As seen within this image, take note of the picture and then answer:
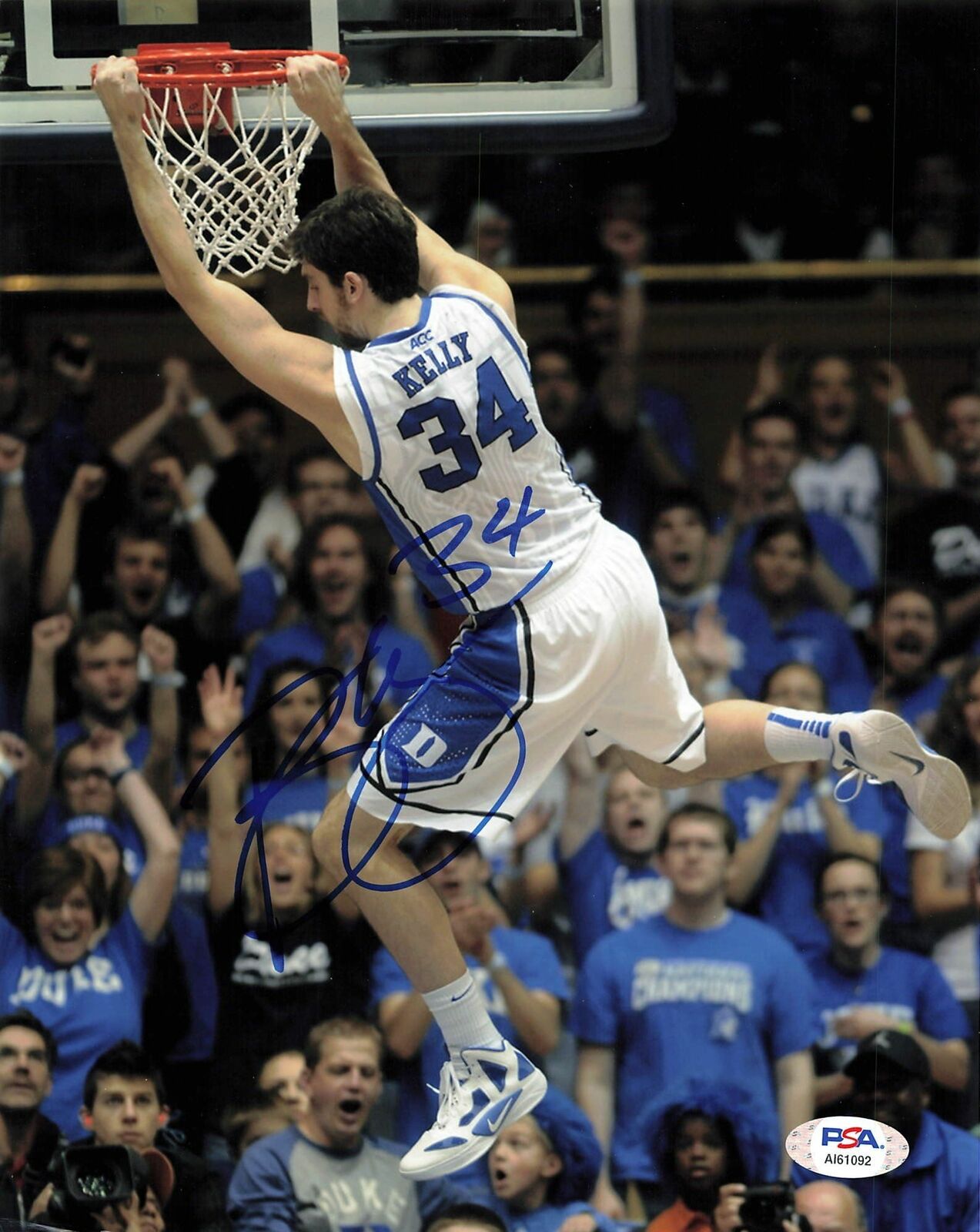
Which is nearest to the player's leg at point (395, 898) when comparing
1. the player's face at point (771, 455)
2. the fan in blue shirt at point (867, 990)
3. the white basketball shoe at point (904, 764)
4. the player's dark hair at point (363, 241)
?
the white basketball shoe at point (904, 764)

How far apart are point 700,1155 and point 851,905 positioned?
0.91 metres

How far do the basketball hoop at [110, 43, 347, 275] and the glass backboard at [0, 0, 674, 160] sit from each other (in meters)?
0.39

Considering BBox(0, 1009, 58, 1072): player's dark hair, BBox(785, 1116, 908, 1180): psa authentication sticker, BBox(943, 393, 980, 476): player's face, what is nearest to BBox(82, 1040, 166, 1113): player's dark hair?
BBox(0, 1009, 58, 1072): player's dark hair

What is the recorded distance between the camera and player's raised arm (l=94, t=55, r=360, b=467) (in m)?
3.71

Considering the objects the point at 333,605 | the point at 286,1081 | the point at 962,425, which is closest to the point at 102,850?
the point at 286,1081

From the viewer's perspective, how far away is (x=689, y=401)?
585 cm

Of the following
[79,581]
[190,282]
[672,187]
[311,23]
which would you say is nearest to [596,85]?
[311,23]

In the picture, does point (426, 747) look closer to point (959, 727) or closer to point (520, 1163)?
point (520, 1163)

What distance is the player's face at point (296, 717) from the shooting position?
5.85 m

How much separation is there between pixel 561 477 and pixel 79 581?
95.1 inches

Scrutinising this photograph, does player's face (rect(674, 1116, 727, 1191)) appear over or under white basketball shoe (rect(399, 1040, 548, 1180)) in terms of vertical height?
under

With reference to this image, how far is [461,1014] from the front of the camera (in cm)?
397

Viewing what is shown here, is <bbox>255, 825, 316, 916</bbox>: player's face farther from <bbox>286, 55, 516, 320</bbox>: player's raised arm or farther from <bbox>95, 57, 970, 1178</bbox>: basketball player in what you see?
<bbox>286, 55, 516, 320</bbox>: player's raised arm

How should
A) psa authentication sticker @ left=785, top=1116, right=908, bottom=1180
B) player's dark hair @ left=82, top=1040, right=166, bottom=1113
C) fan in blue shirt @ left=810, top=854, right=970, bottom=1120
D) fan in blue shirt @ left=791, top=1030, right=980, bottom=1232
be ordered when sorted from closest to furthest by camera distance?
psa authentication sticker @ left=785, top=1116, right=908, bottom=1180
fan in blue shirt @ left=791, top=1030, right=980, bottom=1232
player's dark hair @ left=82, top=1040, right=166, bottom=1113
fan in blue shirt @ left=810, top=854, right=970, bottom=1120
